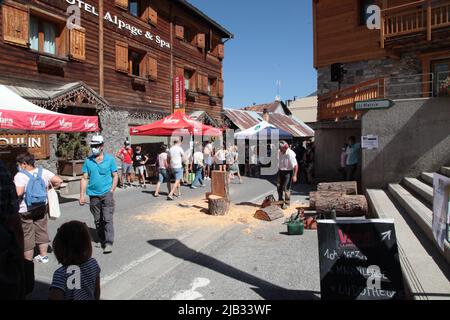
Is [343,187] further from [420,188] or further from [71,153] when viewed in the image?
[71,153]

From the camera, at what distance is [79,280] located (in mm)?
2547

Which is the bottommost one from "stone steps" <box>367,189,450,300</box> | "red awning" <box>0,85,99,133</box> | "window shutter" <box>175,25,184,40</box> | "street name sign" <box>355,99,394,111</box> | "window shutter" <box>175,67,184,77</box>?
"stone steps" <box>367,189,450,300</box>

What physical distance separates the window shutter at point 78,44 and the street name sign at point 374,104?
10.1 m

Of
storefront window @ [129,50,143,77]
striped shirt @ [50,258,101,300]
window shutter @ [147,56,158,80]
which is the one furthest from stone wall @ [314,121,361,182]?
striped shirt @ [50,258,101,300]

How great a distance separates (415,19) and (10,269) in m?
15.2

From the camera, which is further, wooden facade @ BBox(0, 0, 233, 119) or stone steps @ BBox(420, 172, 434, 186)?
wooden facade @ BBox(0, 0, 233, 119)

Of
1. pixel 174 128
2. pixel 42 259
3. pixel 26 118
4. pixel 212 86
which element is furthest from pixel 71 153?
pixel 212 86

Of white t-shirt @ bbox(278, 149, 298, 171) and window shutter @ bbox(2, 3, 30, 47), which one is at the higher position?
window shutter @ bbox(2, 3, 30, 47)

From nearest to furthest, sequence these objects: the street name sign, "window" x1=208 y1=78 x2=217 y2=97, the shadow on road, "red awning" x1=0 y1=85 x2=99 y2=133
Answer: the shadow on road
"red awning" x1=0 y1=85 x2=99 y2=133
the street name sign
"window" x1=208 y1=78 x2=217 y2=97

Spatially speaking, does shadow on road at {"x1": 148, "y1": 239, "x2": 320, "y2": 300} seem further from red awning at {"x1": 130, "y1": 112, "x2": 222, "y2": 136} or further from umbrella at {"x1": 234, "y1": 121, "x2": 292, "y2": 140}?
umbrella at {"x1": 234, "y1": 121, "x2": 292, "y2": 140}

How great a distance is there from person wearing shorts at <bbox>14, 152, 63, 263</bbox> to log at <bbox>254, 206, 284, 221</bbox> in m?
4.51

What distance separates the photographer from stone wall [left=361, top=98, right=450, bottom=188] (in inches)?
361

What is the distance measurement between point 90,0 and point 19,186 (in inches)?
459
